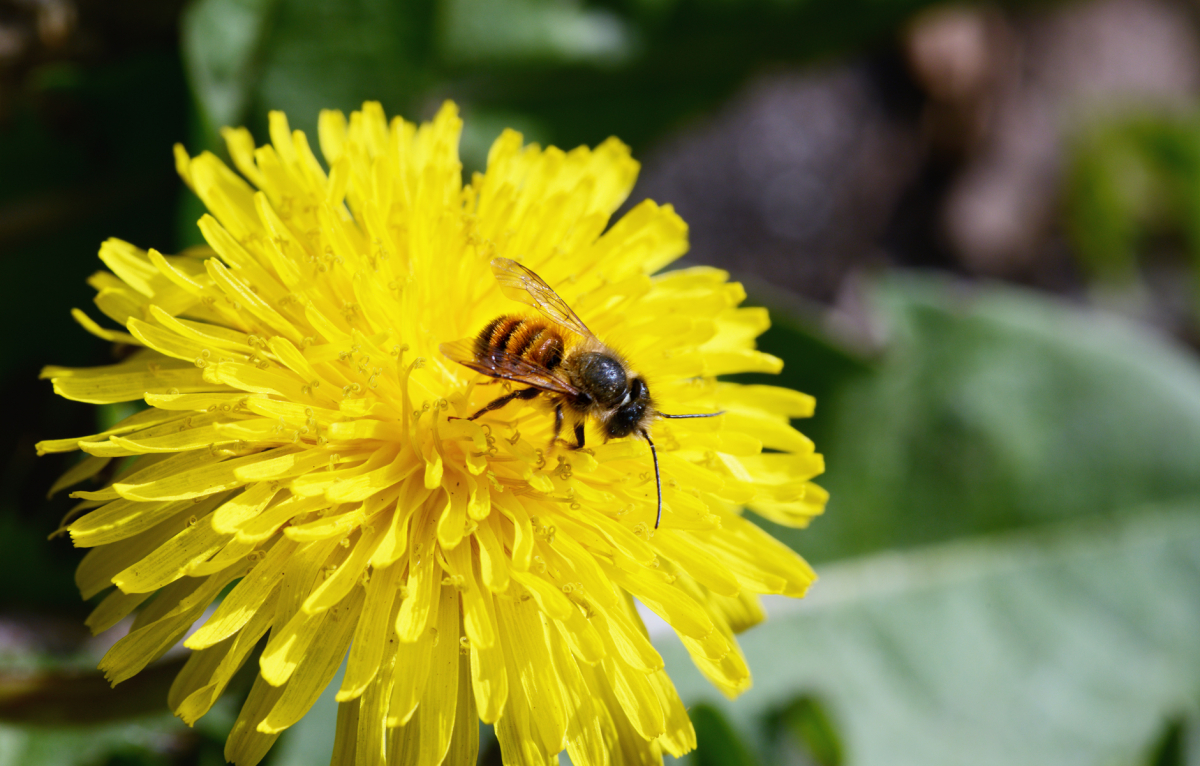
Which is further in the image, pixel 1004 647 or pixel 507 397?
pixel 1004 647

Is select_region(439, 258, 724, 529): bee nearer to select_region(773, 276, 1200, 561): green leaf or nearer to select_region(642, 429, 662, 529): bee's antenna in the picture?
select_region(642, 429, 662, 529): bee's antenna

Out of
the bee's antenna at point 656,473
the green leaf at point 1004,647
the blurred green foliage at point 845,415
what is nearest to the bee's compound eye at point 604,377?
the bee's antenna at point 656,473

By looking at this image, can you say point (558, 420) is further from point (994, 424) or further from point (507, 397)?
point (994, 424)

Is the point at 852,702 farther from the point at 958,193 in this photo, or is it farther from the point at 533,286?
the point at 958,193

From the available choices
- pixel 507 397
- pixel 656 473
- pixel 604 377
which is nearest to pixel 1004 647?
pixel 656 473

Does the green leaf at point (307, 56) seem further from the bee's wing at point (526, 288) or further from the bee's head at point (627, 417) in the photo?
the bee's head at point (627, 417)

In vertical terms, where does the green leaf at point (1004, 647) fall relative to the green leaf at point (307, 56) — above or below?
below
